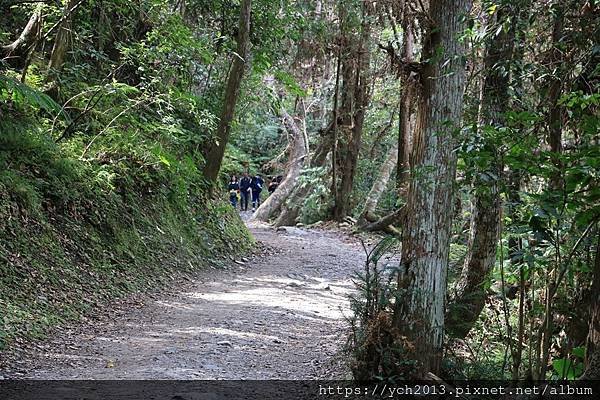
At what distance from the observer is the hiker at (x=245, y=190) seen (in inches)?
1157

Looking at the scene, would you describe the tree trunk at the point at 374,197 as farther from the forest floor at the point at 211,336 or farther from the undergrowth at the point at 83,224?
the forest floor at the point at 211,336

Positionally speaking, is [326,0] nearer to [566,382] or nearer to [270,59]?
[270,59]

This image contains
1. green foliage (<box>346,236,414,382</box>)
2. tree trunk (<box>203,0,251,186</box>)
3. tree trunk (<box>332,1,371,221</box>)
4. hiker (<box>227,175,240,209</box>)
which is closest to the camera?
green foliage (<box>346,236,414,382</box>)

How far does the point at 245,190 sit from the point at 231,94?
14.5m

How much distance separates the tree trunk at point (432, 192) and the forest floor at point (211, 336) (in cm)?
115

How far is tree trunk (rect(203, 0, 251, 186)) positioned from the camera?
48.7 ft

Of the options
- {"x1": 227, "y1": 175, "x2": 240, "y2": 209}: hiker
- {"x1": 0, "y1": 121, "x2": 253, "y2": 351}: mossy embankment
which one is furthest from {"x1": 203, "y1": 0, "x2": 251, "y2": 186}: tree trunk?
{"x1": 227, "y1": 175, "x2": 240, "y2": 209}: hiker

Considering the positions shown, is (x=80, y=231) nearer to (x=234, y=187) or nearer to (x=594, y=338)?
(x=594, y=338)

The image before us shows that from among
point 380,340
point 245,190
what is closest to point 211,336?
point 380,340

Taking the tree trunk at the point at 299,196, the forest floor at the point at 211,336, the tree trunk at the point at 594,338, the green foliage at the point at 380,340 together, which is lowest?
the forest floor at the point at 211,336

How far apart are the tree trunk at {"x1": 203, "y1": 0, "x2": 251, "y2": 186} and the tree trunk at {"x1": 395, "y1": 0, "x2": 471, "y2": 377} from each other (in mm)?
8896

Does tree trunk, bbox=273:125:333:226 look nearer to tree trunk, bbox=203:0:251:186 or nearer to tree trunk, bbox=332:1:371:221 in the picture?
tree trunk, bbox=332:1:371:221

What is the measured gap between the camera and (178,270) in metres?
12.1

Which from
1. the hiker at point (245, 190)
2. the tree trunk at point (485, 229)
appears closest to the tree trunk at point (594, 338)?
the tree trunk at point (485, 229)
